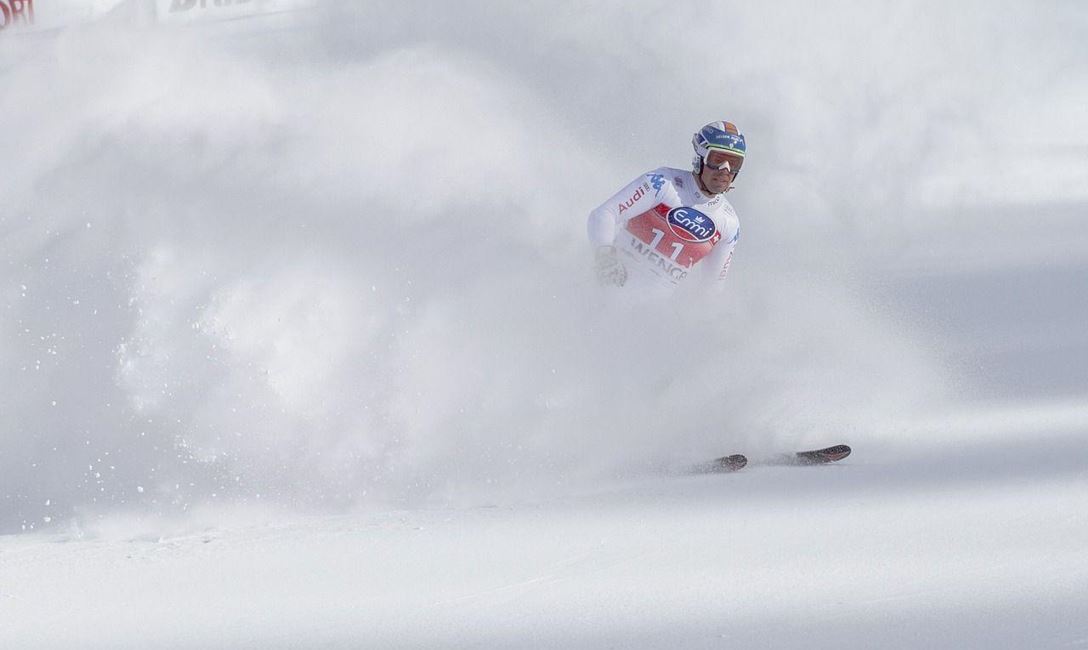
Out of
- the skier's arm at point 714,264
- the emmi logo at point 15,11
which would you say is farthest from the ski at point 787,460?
the emmi logo at point 15,11

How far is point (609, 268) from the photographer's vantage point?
7211mm

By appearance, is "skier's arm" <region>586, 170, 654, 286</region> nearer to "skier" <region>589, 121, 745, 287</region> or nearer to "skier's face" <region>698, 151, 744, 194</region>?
"skier" <region>589, 121, 745, 287</region>

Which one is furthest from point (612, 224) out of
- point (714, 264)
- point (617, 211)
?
point (714, 264)

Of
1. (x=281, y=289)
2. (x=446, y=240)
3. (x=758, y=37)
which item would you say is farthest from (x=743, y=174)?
(x=281, y=289)

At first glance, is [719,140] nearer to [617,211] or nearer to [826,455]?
[617,211]

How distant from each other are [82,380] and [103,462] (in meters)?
0.45

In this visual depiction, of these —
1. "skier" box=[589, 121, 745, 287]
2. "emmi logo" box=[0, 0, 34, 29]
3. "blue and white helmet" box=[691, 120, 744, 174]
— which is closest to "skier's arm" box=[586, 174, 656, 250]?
"skier" box=[589, 121, 745, 287]

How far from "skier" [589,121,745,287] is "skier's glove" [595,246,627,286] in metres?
0.06

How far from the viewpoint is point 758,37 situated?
76.1ft

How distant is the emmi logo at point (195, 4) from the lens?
811 inches

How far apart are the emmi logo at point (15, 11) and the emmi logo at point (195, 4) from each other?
6.24 ft

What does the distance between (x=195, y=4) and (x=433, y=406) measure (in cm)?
1641

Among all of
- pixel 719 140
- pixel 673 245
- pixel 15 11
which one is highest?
pixel 15 11

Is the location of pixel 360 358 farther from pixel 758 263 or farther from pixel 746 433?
pixel 758 263
